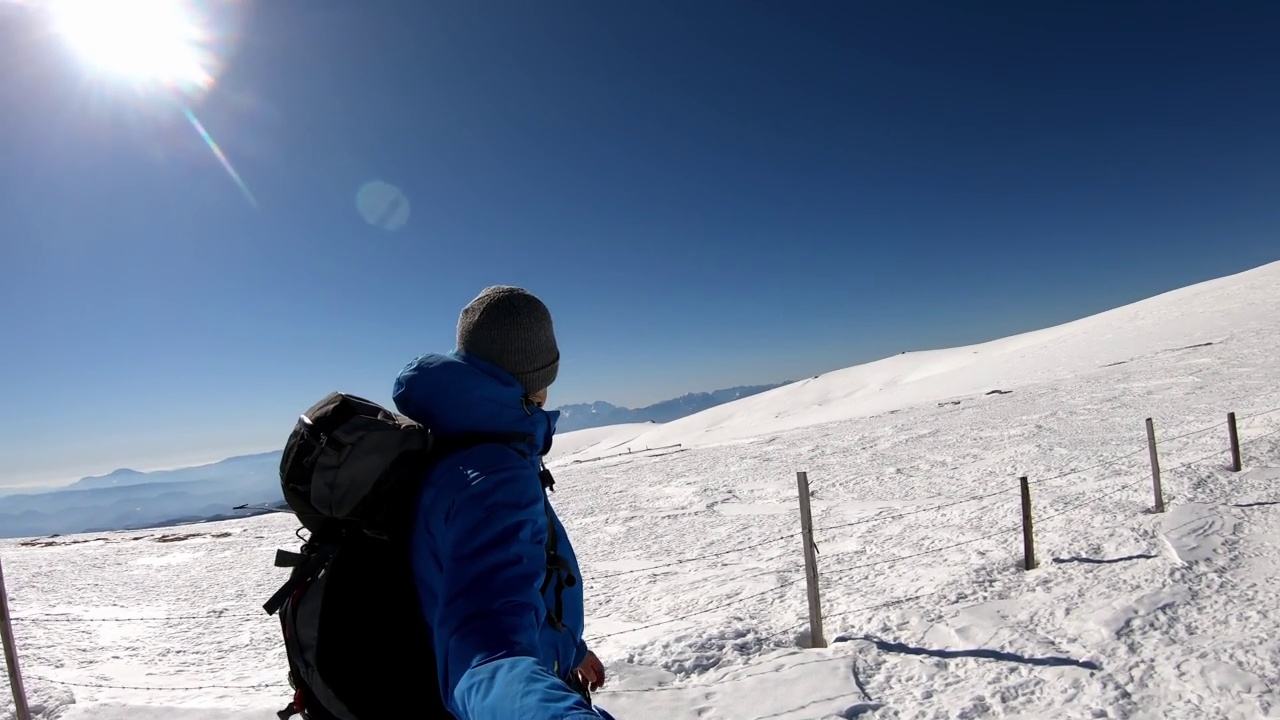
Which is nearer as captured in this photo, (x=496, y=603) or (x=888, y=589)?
Result: (x=496, y=603)

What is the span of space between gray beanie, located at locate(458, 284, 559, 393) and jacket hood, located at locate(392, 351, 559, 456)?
0.20 feet

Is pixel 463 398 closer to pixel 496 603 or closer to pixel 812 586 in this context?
pixel 496 603

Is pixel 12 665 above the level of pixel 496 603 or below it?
below

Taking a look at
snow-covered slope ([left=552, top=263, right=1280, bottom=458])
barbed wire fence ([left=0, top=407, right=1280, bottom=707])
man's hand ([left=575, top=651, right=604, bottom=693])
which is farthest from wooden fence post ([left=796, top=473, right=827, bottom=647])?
snow-covered slope ([left=552, top=263, right=1280, bottom=458])

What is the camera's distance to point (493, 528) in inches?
52.5

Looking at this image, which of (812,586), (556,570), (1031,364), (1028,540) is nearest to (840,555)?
(1028,540)

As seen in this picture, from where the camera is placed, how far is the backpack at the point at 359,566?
1.42 m

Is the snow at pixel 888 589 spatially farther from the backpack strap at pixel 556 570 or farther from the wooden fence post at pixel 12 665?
the backpack strap at pixel 556 570

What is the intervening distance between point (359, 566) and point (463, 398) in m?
0.49

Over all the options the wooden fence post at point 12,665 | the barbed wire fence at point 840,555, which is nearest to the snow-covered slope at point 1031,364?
the barbed wire fence at point 840,555

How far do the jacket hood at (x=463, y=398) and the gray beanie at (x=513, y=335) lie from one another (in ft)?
0.20

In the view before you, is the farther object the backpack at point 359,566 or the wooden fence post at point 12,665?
the wooden fence post at point 12,665

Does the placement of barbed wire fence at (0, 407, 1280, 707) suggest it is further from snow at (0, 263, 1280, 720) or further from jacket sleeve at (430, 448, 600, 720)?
jacket sleeve at (430, 448, 600, 720)

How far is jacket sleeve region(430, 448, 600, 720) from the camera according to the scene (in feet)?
3.81
